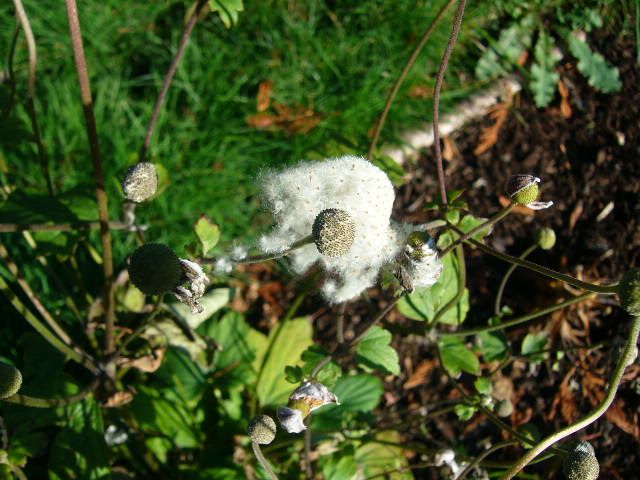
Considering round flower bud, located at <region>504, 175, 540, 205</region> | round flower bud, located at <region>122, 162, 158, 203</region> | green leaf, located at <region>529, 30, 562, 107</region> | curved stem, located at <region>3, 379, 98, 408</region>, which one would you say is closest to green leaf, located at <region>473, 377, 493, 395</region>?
round flower bud, located at <region>504, 175, 540, 205</region>

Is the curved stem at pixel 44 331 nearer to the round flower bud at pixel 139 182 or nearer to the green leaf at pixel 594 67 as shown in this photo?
the round flower bud at pixel 139 182

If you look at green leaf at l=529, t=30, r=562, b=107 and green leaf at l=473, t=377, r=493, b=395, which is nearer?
green leaf at l=473, t=377, r=493, b=395

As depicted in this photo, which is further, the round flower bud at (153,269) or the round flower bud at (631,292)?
→ the round flower bud at (153,269)

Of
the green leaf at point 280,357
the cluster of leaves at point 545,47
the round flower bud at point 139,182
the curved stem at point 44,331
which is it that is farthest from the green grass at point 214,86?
the round flower bud at point 139,182

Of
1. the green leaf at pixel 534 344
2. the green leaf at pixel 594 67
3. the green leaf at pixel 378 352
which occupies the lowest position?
the green leaf at pixel 534 344

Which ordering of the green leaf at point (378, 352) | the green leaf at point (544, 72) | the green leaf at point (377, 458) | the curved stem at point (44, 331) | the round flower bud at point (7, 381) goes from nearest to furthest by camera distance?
the round flower bud at point (7, 381)
the curved stem at point (44, 331)
the green leaf at point (378, 352)
the green leaf at point (377, 458)
the green leaf at point (544, 72)

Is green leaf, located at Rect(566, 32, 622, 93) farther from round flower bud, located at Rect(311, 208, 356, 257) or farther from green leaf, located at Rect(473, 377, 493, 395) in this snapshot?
round flower bud, located at Rect(311, 208, 356, 257)
